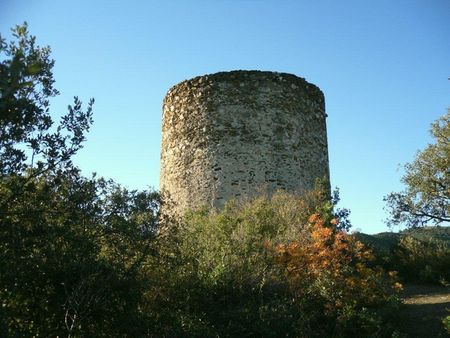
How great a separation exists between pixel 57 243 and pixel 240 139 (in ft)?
21.3

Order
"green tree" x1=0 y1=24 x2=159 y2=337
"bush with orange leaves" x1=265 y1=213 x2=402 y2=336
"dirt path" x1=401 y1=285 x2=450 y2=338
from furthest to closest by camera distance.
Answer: "dirt path" x1=401 y1=285 x2=450 y2=338 < "bush with orange leaves" x1=265 y1=213 x2=402 y2=336 < "green tree" x1=0 y1=24 x2=159 y2=337

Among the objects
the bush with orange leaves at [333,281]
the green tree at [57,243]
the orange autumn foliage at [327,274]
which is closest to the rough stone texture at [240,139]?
the bush with orange leaves at [333,281]

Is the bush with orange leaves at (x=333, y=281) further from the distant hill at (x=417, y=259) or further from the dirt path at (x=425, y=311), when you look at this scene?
the distant hill at (x=417, y=259)

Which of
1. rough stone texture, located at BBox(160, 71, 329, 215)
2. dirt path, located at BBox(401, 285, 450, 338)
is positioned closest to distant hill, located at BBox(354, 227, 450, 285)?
dirt path, located at BBox(401, 285, 450, 338)

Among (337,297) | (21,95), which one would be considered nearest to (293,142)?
(337,297)

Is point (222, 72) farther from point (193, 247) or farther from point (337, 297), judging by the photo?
point (337, 297)

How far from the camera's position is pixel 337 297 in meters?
7.00

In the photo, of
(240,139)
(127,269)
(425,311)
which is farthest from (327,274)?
(240,139)

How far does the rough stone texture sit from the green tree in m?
5.24

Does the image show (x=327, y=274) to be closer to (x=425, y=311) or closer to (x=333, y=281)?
(x=333, y=281)

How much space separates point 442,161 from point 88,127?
1305 cm

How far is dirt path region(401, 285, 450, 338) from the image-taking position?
6.82 metres

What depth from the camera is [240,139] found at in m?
10.9

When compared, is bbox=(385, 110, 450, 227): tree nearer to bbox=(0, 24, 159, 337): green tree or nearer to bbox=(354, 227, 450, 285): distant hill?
bbox=(354, 227, 450, 285): distant hill
